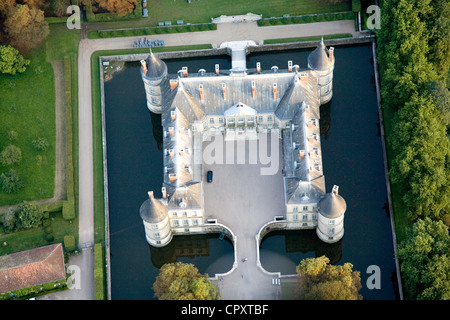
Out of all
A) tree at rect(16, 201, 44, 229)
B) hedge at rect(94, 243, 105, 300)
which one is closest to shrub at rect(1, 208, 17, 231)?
tree at rect(16, 201, 44, 229)

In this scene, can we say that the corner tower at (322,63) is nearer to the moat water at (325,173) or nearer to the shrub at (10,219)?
the moat water at (325,173)

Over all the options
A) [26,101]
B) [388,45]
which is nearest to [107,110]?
[26,101]

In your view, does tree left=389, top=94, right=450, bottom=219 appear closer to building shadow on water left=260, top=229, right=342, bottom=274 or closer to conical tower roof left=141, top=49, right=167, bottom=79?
building shadow on water left=260, top=229, right=342, bottom=274

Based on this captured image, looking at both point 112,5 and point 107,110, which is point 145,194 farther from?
point 112,5

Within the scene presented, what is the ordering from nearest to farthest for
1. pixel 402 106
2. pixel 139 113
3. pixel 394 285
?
1. pixel 394 285
2. pixel 402 106
3. pixel 139 113

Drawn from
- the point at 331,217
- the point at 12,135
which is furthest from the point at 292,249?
the point at 12,135

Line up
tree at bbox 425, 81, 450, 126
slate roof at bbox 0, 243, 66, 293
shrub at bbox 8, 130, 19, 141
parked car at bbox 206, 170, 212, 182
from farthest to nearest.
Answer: shrub at bbox 8, 130, 19, 141
parked car at bbox 206, 170, 212, 182
tree at bbox 425, 81, 450, 126
slate roof at bbox 0, 243, 66, 293
